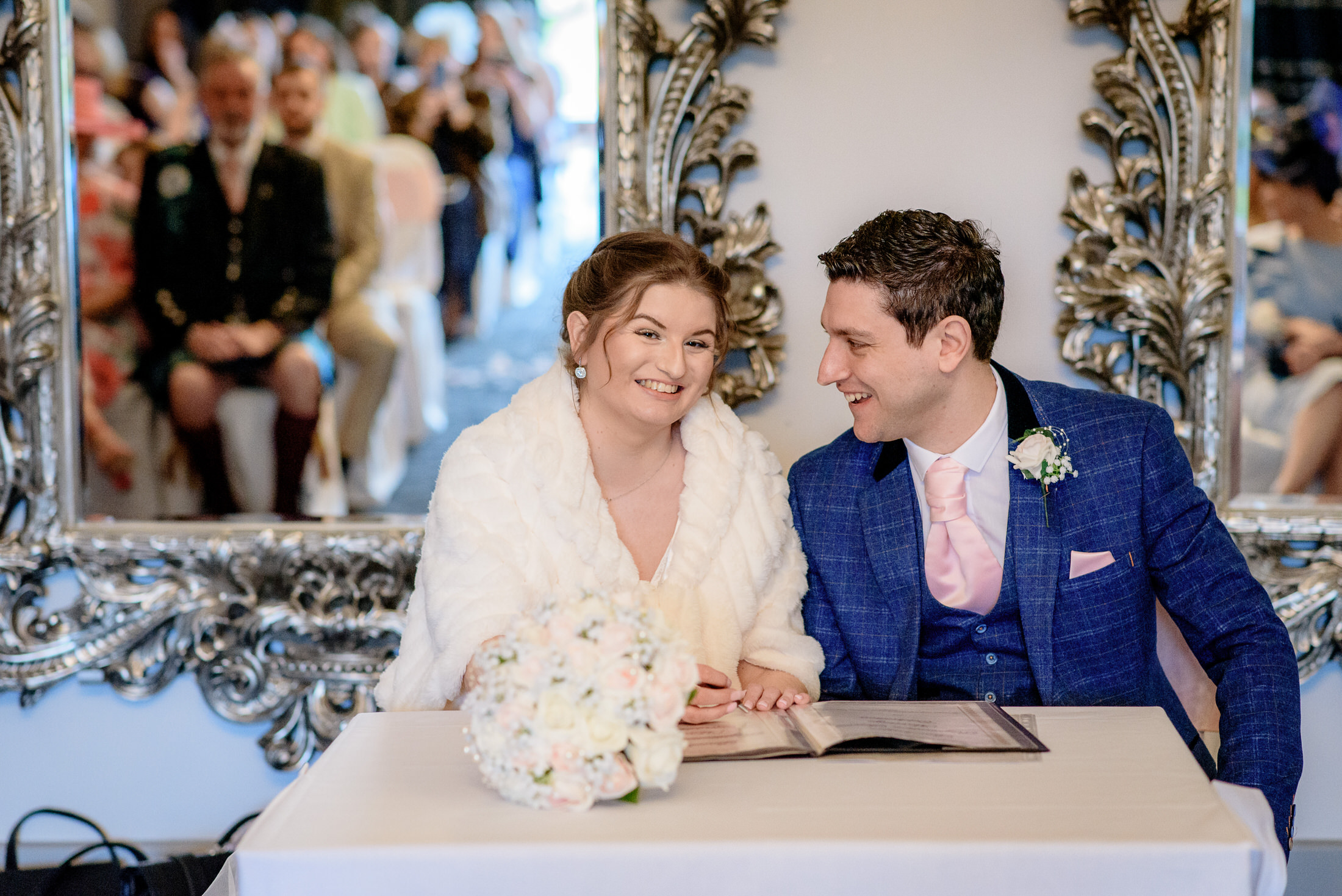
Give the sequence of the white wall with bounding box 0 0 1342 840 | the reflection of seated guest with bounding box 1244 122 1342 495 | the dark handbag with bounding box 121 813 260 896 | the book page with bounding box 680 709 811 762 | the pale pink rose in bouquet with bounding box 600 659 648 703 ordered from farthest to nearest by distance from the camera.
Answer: the white wall with bounding box 0 0 1342 840, the reflection of seated guest with bounding box 1244 122 1342 495, the dark handbag with bounding box 121 813 260 896, the book page with bounding box 680 709 811 762, the pale pink rose in bouquet with bounding box 600 659 648 703

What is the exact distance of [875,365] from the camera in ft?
7.43

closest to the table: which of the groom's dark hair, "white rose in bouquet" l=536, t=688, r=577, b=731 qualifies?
"white rose in bouquet" l=536, t=688, r=577, b=731

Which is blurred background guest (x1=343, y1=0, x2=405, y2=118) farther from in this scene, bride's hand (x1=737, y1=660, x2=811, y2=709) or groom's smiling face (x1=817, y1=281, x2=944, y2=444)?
bride's hand (x1=737, y1=660, x2=811, y2=709)

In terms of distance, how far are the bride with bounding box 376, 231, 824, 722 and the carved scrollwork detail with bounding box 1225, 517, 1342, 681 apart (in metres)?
1.26

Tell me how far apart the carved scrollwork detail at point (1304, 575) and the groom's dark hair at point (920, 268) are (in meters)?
1.09

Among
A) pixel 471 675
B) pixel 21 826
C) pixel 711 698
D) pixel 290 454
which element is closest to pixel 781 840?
pixel 711 698

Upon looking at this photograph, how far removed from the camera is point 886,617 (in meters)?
2.31

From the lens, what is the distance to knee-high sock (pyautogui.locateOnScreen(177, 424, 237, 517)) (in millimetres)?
2879

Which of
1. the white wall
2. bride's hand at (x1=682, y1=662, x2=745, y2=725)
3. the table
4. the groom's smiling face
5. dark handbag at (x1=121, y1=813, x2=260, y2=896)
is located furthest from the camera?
the white wall

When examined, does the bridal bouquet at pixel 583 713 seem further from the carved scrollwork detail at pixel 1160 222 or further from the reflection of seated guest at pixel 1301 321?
the reflection of seated guest at pixel 1301 321

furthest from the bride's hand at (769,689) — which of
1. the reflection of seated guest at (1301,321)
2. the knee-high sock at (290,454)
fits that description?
the reflection of seated guest at (1301,321)

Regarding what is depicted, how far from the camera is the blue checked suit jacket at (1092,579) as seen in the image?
2141 millimetres

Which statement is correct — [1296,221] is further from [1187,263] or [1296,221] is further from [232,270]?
[232,270]

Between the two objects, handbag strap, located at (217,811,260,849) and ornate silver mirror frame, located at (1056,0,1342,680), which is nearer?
ornate silver mirror frame, located at (1056,0,1342,680)
